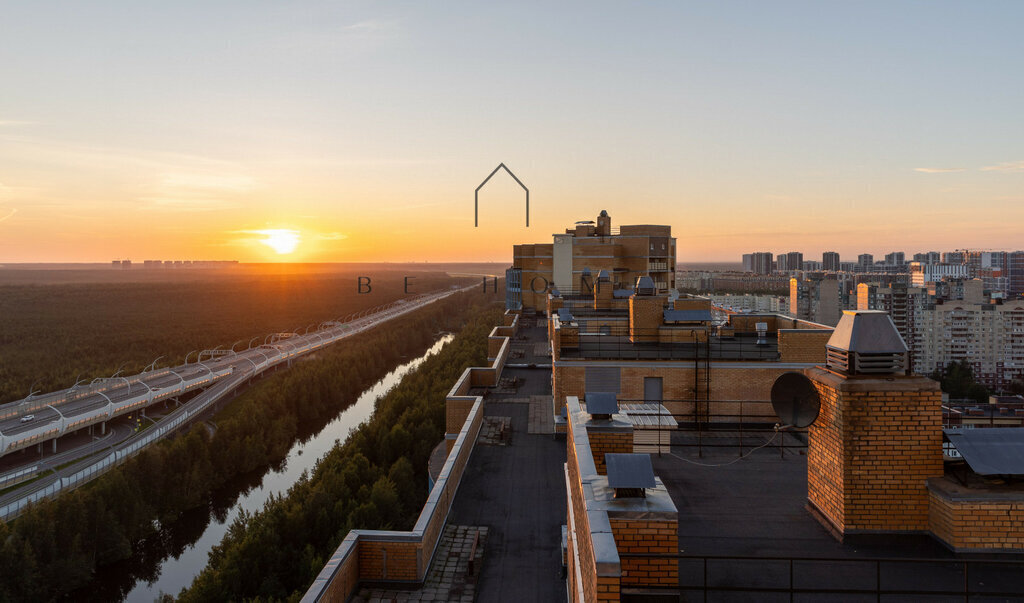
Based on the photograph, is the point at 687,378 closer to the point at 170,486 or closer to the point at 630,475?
the point at 630,475

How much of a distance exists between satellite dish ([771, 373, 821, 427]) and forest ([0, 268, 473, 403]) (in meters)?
65.2

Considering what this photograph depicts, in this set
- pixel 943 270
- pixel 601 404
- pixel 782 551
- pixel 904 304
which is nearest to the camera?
pixel 782 551

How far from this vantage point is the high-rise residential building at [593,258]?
6750 centimetres

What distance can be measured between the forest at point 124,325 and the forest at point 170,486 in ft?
83.6

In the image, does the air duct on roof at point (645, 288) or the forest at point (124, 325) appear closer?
the air duct on roof at point (645, 288)

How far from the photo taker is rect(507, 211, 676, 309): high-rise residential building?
67.5m

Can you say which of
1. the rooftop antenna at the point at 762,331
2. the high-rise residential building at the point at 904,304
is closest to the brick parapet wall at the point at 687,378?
the rooftop antenna at the point at 762,331

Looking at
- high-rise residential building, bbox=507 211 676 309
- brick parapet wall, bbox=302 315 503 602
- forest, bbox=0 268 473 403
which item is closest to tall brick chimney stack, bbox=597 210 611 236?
high-rise residential building, bbox=507 211 676 309

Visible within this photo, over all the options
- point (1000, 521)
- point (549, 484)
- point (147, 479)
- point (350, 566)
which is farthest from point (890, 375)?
point (147, 479)

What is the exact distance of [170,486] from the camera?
31203 mm

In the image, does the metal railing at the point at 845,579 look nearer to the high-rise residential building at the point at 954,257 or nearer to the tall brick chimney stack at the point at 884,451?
the tall brick chimney stack at the point at 884,451

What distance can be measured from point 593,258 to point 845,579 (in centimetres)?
6207

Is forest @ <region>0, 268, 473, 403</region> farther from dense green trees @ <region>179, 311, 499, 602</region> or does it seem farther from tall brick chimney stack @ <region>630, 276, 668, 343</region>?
tall brick chimney stack @ <region>630, 276, 668, 343</region>

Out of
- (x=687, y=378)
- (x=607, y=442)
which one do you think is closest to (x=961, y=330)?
(x=687, y=378)
